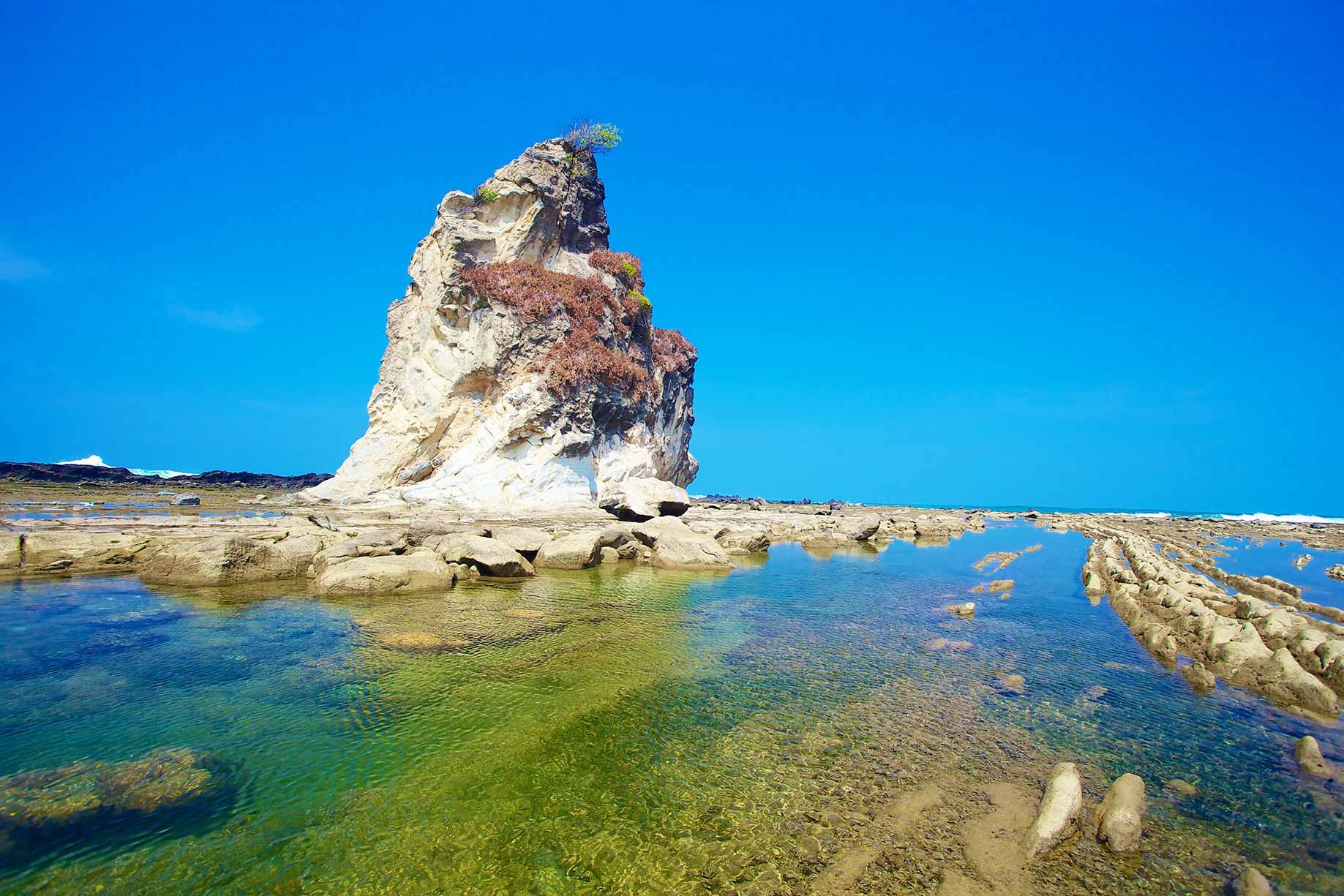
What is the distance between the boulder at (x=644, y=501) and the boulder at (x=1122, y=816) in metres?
23.1

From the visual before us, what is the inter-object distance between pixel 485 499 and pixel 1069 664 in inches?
1124

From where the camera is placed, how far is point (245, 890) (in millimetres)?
4152

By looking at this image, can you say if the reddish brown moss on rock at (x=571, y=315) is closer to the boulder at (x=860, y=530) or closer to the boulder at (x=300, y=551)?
the boulder at (x=860, y=530)

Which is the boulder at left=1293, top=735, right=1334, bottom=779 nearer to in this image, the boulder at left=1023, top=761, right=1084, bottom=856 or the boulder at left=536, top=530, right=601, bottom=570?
the boulder at left=1023, top=761, right=1084, bottom=856

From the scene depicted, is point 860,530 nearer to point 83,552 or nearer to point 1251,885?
point 1251,885

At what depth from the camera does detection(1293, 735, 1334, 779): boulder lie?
6.48 m

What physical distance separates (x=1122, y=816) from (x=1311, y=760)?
3.61 metres

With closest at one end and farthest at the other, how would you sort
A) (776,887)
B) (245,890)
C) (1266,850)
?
(245,890) → (776,887) → (1266,850)

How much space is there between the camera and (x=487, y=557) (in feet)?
54.6

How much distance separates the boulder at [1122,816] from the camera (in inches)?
197

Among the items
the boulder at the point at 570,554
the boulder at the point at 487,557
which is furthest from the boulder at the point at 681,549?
the boulder at the point at 487,557

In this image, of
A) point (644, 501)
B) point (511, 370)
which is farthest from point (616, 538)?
point (511, 370)

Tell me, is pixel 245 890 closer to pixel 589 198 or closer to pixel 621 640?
pixel 621 640

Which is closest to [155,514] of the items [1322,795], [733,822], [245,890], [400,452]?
[400,452]
